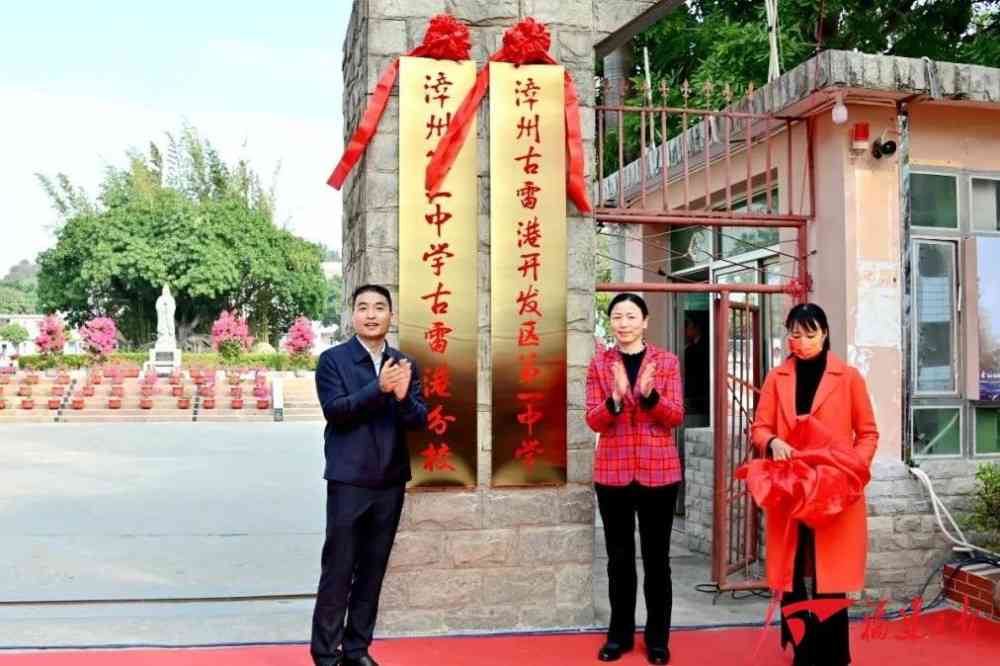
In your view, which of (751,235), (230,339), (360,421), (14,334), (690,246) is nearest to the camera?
(360,421)

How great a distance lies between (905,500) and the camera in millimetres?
4484

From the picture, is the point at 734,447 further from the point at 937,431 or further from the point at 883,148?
the point at 883,148

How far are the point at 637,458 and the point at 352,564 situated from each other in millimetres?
1058

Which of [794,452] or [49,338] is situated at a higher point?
[49,338]

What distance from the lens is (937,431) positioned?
15.5ft

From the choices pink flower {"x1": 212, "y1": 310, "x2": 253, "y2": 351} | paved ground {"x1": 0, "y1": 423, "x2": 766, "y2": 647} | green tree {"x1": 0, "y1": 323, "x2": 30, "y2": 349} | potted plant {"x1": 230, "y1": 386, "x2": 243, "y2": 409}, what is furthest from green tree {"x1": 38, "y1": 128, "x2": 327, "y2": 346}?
paved ground {"x1": 0, "y1": 423, "x2": 766, "y2": 647}

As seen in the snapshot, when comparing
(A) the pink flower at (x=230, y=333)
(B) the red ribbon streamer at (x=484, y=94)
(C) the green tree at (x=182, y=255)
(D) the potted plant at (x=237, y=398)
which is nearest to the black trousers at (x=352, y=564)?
(B) the red ribbon streamer at (x=484, y=94)

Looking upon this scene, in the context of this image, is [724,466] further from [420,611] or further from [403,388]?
[403,388]

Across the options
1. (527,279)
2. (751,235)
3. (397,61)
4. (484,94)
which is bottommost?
(527,279)

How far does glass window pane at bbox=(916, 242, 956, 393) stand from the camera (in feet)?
15.4

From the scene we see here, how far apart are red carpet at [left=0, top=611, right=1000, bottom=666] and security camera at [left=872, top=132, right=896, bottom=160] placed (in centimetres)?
218

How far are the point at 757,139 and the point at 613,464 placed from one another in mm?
2494

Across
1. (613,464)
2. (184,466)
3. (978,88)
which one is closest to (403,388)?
(613,464)

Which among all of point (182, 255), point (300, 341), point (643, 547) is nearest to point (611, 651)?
point (643, 547)
